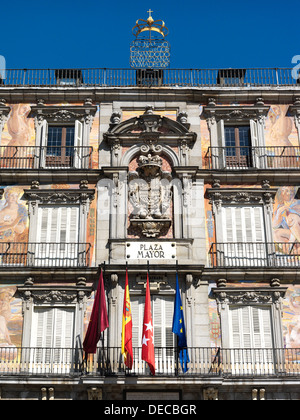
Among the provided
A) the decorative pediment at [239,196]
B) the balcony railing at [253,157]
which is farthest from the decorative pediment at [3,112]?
the decorative pediment at [239,196]

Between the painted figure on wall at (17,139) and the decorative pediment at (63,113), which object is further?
the decorative pediment at (63,113)

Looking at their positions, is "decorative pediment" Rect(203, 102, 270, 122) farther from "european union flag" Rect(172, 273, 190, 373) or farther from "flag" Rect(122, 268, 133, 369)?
"flag" Rect(122, 268, 133, 369)

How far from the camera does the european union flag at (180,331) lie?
2244 cm

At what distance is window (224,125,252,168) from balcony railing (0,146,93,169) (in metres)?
5.42

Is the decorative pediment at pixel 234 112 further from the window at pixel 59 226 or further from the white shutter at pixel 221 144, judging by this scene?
the window at pixel 59 226

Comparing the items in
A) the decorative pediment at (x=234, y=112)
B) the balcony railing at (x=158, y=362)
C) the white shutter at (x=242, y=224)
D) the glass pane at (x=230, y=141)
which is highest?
the decorative pediment at (x=234, y=112)

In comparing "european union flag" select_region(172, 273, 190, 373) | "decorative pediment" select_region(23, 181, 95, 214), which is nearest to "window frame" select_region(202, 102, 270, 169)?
"decorative pediment" select_region(23, 181, 95, 214)

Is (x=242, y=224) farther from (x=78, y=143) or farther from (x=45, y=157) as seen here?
(x=45, y=157)

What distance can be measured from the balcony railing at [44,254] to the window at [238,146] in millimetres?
6653

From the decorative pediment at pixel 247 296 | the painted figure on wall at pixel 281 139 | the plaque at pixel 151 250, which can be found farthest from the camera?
the painted figure on wall at pixel 281 139

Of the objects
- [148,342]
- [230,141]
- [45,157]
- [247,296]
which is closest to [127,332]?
[148,342]

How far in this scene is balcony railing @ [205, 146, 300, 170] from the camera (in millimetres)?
26547

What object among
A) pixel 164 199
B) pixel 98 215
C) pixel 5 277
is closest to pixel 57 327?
pixel 5 277

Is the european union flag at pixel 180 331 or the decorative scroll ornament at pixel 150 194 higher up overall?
the decorative scroll ornament at pixel 150 194
